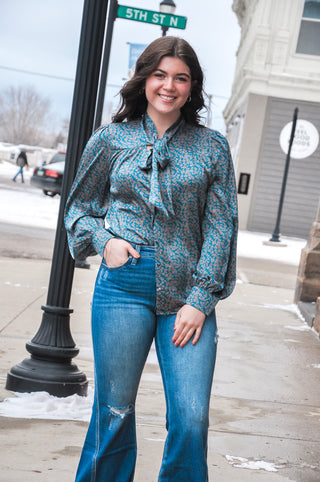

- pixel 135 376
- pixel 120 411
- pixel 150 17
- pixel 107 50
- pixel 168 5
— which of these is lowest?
pixel 120 411

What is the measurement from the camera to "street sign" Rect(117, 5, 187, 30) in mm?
9883

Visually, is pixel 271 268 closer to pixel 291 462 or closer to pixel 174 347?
pixel 291 462

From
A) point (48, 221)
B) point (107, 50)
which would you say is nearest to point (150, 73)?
point (107, 50)

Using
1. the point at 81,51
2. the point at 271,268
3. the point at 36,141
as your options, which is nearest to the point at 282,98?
the point at 271,268

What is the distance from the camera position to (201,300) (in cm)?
259

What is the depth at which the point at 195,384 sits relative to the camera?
2.50m

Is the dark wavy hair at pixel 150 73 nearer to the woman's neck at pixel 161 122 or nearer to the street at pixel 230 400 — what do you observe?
the woman's neck at pixel 161 122

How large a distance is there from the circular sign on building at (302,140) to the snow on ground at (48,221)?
109 inches

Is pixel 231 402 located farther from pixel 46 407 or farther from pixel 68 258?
pixel 68 258

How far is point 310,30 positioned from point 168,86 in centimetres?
2270

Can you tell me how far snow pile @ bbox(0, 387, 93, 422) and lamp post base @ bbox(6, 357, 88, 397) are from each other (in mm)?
43

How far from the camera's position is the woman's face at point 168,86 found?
2.74m

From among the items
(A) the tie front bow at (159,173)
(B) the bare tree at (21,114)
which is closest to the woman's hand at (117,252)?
(A) the tie front bow at (159,173)

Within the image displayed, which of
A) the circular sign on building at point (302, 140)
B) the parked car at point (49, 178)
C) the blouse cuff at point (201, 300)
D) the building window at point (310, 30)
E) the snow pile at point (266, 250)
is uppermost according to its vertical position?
the building window at point (310, 30)
